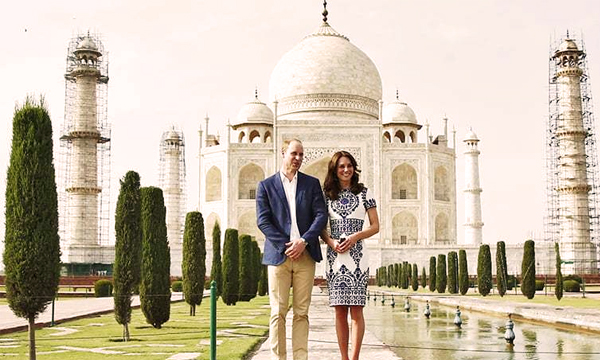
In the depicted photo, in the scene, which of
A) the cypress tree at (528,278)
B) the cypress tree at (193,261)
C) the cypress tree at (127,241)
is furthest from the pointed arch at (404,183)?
the cypress tree at (127,241)

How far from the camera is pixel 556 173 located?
2992 cm

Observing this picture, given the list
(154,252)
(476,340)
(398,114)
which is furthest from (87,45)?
(476,340)

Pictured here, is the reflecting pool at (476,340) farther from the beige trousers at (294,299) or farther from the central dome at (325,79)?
the central dome at (325,79)

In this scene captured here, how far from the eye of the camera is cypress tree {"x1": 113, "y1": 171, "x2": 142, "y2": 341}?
7844mm

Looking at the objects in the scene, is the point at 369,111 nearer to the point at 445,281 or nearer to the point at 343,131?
the point at 343,131

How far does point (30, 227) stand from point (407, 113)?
32.0 m

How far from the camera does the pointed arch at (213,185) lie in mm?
34219

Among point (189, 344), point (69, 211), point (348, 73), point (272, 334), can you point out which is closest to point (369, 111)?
point (348, 73)

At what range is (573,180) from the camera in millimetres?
28531

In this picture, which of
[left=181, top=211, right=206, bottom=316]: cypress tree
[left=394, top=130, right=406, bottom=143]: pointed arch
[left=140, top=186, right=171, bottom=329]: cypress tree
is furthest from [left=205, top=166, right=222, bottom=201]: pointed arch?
[left=140, top=186, right=171, bottom=329]: cypress tree

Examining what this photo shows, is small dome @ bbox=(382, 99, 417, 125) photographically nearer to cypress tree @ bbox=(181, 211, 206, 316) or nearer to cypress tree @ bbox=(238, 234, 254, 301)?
cypress tree @ bbox=(238, 234, 254, 301)

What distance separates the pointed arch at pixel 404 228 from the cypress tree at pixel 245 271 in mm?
17818

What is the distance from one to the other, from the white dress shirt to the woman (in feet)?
0.54

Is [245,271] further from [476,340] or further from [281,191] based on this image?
[281,191]
